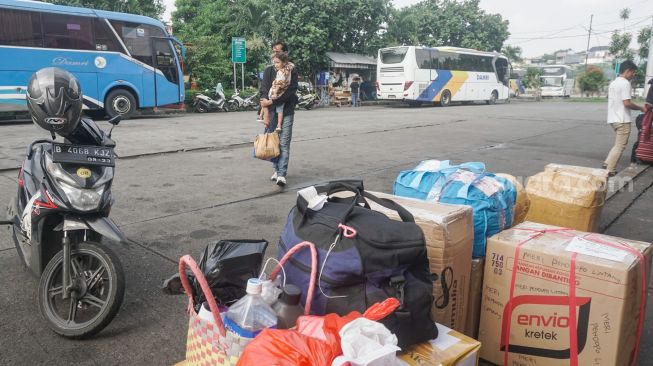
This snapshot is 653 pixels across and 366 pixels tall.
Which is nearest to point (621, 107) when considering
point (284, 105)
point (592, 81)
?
point (284, 105)

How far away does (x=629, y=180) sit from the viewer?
663cm

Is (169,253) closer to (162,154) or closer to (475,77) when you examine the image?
(162,154)

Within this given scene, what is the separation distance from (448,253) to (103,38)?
13.8m

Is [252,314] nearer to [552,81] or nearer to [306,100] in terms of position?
[306,100]

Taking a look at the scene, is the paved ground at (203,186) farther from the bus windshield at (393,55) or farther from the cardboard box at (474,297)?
the bus windshield at (393,55)

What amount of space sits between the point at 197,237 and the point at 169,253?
392 mm

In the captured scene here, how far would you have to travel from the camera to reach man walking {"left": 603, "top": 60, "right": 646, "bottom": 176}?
6.54 meters

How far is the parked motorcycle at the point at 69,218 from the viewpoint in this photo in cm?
244

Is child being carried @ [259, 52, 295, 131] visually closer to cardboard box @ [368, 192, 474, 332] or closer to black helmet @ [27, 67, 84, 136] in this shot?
black helmet @ [27, 67, 84, 136]

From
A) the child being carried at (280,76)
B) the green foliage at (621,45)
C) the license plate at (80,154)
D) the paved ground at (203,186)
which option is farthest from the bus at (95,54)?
the green foliage at (621,45)

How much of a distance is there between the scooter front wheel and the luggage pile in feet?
2.44

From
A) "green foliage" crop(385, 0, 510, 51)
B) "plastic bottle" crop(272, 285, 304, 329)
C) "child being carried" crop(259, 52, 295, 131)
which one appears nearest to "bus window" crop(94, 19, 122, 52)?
"child being carried" crop(259, 52, 295, 131)

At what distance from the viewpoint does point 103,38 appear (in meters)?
13.4

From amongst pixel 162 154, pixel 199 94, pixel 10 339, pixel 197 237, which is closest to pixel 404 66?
pixel 199 94
